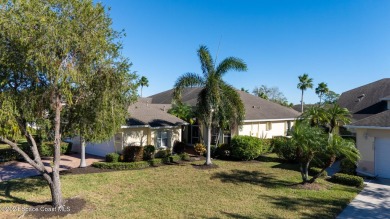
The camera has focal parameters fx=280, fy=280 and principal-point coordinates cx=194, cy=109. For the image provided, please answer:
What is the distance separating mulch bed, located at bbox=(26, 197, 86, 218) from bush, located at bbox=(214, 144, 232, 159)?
13.6m

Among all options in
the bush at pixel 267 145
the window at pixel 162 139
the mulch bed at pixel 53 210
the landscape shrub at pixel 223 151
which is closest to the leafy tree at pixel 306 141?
the landscape shrub at pixel 223 151

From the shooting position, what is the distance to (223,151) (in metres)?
23.3

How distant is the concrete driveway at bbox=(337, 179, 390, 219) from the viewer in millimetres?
10672

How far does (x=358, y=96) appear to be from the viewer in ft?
101

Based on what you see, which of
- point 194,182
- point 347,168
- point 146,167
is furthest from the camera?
point 146,167

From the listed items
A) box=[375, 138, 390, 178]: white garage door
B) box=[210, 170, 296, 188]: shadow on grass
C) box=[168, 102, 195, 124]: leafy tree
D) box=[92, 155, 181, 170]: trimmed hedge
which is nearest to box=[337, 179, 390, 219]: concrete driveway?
box=[375, 138, 390, 178]: white garage door

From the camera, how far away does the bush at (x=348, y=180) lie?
1485 centimetres

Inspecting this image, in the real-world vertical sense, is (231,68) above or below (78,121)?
above

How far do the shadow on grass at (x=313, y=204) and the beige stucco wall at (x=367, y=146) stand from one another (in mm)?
5950

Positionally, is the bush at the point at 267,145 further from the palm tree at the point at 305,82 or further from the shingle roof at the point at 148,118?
the palm tree at the point at 305,82

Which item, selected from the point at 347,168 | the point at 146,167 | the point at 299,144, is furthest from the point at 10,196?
the point at 347,168

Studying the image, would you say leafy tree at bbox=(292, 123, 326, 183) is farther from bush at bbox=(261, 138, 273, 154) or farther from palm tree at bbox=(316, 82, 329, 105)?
palm tree at bbox=(316, 82, 329, 105)

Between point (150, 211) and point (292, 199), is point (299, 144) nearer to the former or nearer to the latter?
point (292, 199)

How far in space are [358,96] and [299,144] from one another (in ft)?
69.1
